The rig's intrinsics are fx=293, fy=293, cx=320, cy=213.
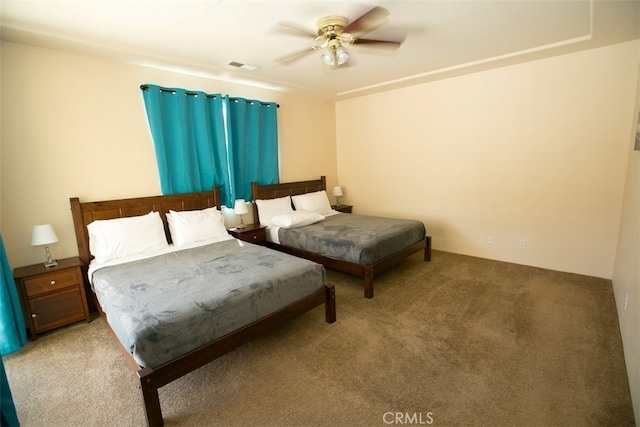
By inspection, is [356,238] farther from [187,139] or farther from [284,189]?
[187,139]

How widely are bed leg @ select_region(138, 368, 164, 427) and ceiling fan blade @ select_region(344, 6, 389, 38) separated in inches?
105

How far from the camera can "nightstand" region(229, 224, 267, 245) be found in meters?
3.87

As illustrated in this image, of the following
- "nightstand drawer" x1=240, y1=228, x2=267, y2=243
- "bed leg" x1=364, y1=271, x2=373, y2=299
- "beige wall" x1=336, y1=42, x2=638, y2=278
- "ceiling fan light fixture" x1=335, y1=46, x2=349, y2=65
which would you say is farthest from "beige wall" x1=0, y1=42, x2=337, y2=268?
"beige wall" x1=336, y1=42, x2=638, y2=278

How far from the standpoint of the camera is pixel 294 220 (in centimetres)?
399

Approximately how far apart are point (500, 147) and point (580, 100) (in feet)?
2.90

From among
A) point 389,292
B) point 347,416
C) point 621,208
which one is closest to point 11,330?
point 347,416

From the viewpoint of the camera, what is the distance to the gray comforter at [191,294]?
173cm

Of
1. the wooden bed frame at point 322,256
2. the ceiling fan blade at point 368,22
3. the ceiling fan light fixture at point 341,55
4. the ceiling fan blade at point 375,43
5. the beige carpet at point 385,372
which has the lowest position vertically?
the beige carpet at point 385,372

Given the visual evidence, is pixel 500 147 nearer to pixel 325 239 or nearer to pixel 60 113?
Answer: pixel 325 239

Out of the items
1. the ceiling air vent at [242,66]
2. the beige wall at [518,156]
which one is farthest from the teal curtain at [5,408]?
the beige wall at [518,156]

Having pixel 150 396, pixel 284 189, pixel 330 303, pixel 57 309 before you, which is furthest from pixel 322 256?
pixel 57 309

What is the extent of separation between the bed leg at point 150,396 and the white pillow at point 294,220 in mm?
2486

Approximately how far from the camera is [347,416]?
173 centimetres

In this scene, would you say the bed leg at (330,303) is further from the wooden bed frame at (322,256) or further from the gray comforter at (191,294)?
the wooden bed frame at (322,256)
